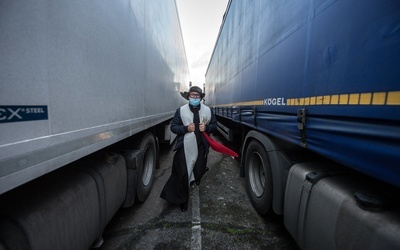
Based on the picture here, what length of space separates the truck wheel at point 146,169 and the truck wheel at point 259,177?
1792 mm

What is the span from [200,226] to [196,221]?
12 centimetres

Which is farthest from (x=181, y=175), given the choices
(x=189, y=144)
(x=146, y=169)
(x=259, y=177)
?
(x=259, y=177)

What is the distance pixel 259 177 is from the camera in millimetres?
3025

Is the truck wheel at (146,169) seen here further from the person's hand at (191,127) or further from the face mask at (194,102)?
the face mask at (194,102)

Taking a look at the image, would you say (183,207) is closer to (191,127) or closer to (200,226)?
(200,226)

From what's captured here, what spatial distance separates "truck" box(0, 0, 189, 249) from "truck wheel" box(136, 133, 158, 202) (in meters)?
0.58

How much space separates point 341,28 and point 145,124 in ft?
8.46

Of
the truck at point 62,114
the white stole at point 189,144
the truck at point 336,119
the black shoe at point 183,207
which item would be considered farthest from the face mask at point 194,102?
the black shoe at point 183,207

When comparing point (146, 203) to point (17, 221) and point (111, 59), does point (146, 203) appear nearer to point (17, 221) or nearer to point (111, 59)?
point (17, 221)

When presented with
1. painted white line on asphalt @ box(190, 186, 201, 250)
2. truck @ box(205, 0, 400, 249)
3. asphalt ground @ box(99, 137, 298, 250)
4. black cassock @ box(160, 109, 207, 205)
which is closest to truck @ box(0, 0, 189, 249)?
asphalt ground @ box(99, 137, 298, 250)

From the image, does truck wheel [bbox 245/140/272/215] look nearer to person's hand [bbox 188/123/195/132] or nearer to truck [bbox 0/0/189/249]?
person's hand [bbox 188/123/195/132]

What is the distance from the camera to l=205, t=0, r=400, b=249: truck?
0.96 m

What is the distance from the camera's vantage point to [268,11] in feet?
8.08

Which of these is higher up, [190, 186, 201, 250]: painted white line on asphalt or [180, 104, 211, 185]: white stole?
[180, 104, 211, 185]: white stole
